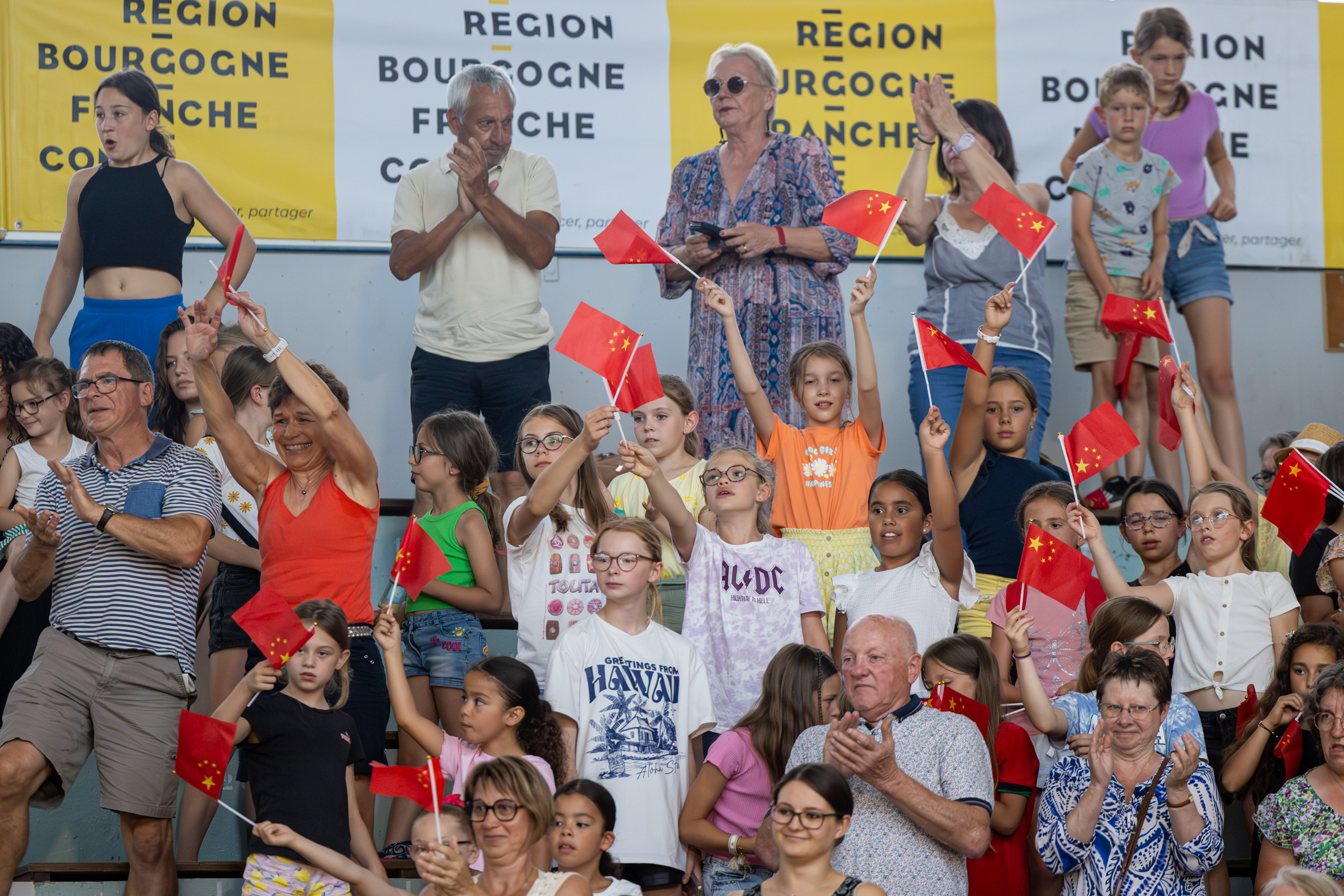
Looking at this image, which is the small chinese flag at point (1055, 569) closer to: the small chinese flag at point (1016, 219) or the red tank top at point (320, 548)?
the small chinese flag at point (1016, 219)

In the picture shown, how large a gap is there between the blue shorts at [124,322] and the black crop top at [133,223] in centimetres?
15

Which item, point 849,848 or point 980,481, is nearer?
point 849,848

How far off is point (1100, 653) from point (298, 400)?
2.39 m

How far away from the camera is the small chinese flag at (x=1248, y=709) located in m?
4.26

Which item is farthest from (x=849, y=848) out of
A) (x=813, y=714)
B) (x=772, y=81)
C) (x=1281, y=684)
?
(x=772, y=81)

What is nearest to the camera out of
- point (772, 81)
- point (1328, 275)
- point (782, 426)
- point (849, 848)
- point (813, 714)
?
point (849, 848)

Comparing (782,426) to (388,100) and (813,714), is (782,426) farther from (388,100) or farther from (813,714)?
(388,100)

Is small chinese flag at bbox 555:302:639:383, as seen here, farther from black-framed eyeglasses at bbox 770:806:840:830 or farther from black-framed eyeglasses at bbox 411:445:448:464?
black-framed eyeglasses at bbox 770:806:840:830

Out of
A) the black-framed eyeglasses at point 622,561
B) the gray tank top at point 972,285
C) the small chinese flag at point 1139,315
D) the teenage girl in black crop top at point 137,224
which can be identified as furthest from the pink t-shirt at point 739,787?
the teenage girl in black crop top at point 137,224

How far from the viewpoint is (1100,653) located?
421 centimetres

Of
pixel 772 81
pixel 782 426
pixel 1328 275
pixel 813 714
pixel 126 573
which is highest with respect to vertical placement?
pixel 772 81

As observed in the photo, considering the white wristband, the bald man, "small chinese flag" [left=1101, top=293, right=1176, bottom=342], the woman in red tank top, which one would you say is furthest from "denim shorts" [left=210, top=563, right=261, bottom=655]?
"small chinese flag" [left=1101, top=293, right=1176, bottom=342]

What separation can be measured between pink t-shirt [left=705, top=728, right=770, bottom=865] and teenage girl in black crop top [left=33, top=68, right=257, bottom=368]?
2829 millimetres

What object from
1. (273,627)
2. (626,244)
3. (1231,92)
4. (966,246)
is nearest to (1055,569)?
(626,244)
